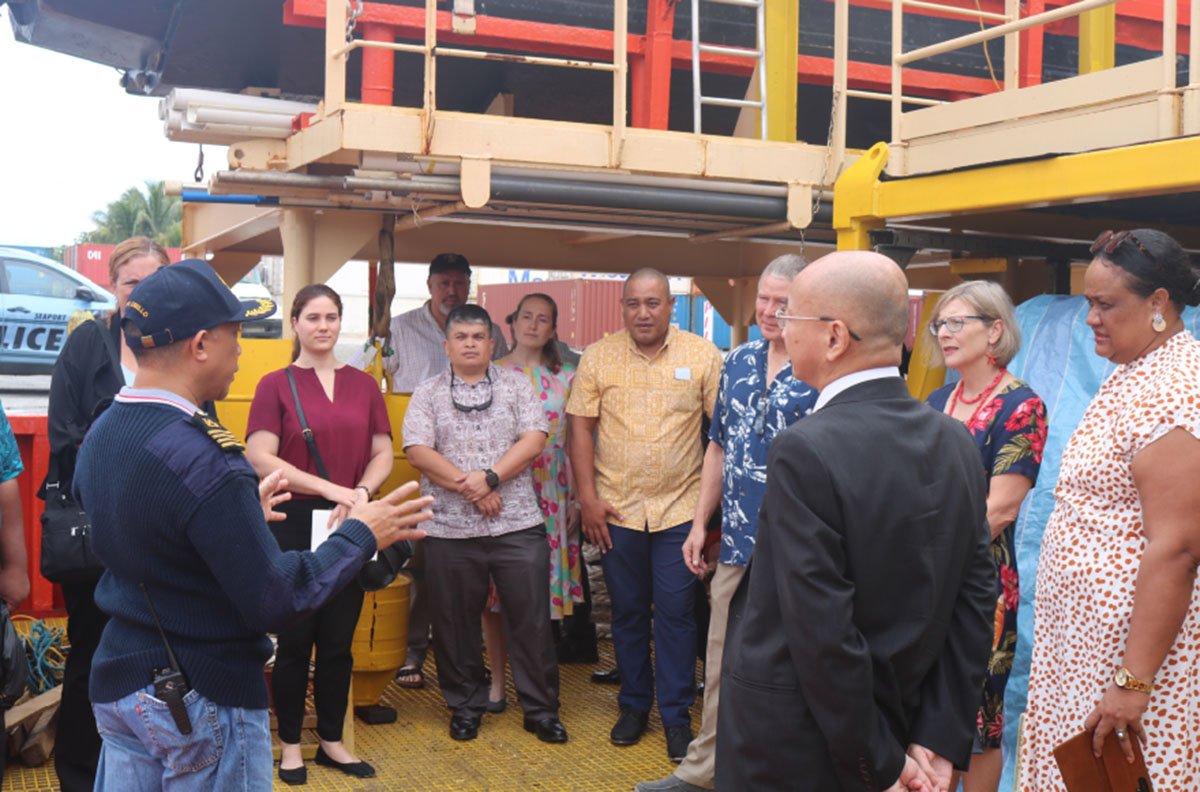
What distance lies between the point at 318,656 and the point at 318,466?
81cm

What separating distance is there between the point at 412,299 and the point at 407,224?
25315 millimetres

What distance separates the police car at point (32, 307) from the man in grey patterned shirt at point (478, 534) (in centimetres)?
1671

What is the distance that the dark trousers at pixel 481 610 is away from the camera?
5574 mm

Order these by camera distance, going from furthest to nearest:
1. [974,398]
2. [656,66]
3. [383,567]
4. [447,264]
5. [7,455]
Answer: [656,66] → [447,264] → [974,398] → [7,455] → [383,567]

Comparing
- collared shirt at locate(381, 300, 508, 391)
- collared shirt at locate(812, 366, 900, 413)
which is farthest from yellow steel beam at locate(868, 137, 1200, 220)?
collared shirt at locate(381, 300, 508, 391)

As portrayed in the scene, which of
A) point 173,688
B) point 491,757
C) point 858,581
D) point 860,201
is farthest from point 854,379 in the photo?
point 491,757

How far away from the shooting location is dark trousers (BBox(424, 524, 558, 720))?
5574 millimetres

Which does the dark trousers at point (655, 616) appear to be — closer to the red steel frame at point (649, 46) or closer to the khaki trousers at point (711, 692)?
the khaki trousers at point (711, 692)

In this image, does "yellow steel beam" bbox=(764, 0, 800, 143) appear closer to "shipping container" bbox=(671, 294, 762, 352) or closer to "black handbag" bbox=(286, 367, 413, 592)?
"black handbag" bbox=(286, 367, 413, 592)

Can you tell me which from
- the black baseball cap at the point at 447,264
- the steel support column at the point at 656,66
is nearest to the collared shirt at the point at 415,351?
the black baseball cap at the point at 447,264

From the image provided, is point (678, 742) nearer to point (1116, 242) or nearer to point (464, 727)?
point (464, 727)

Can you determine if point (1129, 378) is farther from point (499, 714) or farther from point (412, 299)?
point (412, 299)

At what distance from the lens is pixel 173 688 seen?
2.57m

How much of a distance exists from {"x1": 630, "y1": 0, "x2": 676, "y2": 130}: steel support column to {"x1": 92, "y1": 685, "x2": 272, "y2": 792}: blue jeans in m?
5.62
